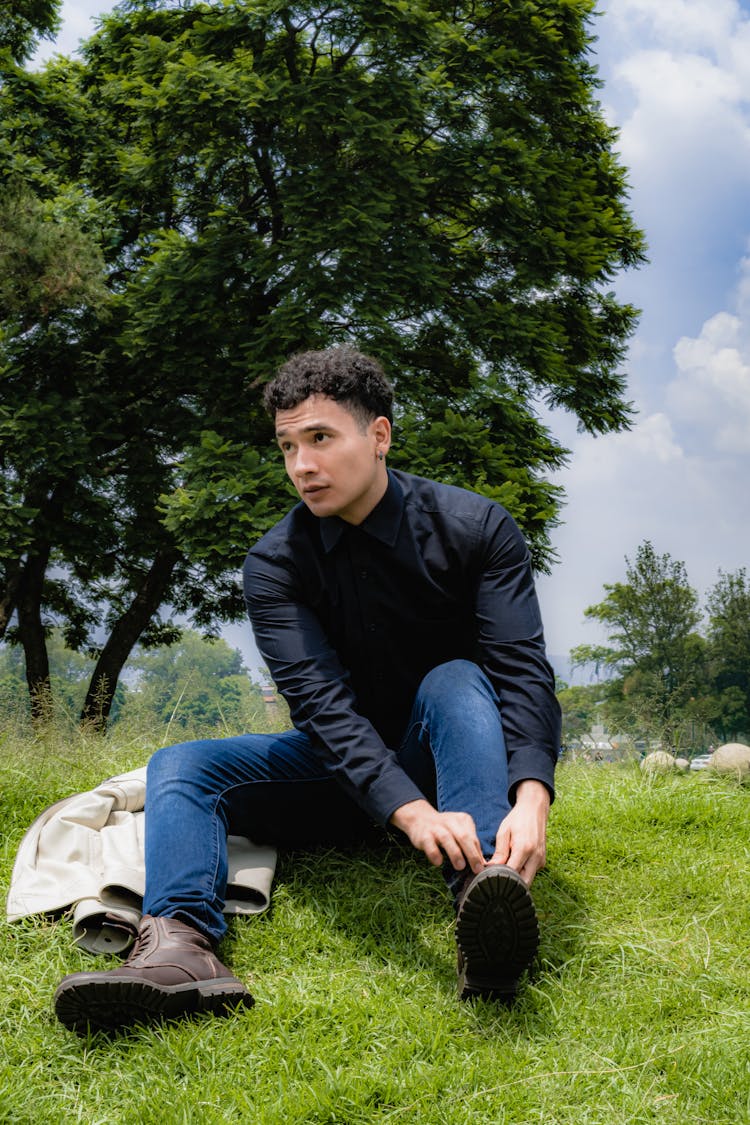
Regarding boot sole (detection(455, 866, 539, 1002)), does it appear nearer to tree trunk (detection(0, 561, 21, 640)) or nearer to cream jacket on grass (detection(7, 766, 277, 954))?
cream jacket on grass (detection(7, 766, 277, 954))

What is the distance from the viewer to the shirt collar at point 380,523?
279cm

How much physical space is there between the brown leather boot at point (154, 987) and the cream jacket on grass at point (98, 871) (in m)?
0.40

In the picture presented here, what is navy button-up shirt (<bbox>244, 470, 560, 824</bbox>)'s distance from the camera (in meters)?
2.62

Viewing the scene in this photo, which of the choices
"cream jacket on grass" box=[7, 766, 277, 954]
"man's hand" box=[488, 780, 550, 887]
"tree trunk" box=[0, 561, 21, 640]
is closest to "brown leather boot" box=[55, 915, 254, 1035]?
"cream jacket on grass" box=[7, 766, 277, 954]

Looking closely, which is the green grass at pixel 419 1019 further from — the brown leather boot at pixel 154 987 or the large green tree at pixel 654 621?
the large green tree at pixel 654 621

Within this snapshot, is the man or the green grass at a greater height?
the man

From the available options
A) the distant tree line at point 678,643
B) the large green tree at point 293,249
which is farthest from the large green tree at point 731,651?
the large green tree at point 293,249

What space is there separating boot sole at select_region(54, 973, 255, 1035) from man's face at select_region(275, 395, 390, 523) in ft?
4.25

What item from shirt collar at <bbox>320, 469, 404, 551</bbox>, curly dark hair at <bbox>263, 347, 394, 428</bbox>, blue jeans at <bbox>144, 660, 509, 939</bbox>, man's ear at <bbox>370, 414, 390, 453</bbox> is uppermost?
curly dark hair at <bbox>263, 347, 394, 428</bbox>

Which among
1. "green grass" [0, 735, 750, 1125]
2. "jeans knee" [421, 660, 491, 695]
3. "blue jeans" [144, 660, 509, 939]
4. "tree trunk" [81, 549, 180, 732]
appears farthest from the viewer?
"tree trunk" [81, 549, 180, 732]

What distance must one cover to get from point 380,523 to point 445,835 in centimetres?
98

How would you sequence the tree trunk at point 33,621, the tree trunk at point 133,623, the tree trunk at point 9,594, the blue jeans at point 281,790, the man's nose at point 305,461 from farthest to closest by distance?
the tree trunk at point 33,621
the tree trunk at point 133,623
the tree trunk at point 9,594
the man's nose at point 305,461
the blue jeans at point 281,790

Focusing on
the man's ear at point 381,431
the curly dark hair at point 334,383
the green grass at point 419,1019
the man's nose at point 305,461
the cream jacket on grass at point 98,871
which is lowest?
the green grass at point 419,1019

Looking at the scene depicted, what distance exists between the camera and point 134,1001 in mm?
2182
